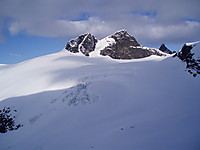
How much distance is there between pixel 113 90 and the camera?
15.2m

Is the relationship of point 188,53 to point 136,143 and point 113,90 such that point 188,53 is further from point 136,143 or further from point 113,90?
point 136,143

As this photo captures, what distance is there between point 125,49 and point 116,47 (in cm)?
523

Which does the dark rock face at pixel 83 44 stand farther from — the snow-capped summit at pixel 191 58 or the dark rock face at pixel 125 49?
the snow-capped summit at pixel 191 58

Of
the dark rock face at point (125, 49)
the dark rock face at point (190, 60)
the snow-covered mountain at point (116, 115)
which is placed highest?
the dark rock face at point (125, 49)

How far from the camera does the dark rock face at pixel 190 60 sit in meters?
13.5

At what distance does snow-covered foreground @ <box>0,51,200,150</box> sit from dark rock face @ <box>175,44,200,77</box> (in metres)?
0.60

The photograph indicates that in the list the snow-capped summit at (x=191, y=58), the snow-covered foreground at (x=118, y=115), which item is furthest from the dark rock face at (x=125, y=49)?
the snow-covered foreground at (x=118, y=115)

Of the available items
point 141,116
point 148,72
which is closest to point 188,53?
point 148,72

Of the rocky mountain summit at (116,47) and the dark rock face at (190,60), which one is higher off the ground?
the rocky mountain summit at (116,47)

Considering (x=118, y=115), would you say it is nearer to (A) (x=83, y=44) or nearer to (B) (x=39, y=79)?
(B) (x=39, y=79)

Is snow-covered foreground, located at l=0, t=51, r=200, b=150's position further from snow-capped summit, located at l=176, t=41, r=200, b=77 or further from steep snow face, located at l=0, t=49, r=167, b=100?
steep snow face, located at l=0, t=49, r=167, b=100

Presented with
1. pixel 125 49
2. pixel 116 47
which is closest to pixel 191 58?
pixel 125 49

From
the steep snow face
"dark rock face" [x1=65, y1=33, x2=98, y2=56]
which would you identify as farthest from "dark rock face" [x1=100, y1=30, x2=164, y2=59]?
the steep snow face

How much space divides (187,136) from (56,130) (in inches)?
371
